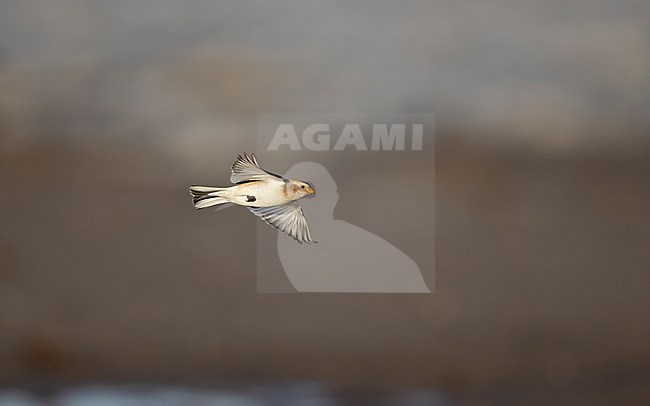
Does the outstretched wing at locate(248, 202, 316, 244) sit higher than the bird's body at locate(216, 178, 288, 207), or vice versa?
the bird's body at locate(216, 178, 288, 207)

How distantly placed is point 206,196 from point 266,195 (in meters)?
0.20

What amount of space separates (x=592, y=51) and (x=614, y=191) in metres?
0.44

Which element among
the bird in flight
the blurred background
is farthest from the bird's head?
the blurred background

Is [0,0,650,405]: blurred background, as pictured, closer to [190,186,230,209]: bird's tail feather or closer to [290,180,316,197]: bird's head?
[190,186,230,209]: bird's tail feather

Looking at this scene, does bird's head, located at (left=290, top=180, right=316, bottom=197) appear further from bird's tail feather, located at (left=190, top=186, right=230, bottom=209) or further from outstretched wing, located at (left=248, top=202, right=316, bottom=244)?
bird's tail feather, located at (left=190, top=186, right=230, bottom=209)

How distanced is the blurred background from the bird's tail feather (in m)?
0.04

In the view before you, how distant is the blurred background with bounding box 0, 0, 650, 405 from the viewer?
1.96 meters

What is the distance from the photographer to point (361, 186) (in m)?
1.98

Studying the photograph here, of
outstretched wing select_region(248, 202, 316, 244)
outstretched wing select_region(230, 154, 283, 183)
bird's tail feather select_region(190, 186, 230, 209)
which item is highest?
outstretched wing select_region(230, 154, 283, 183)

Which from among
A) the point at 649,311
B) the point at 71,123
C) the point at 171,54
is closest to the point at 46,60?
the point at 71,123

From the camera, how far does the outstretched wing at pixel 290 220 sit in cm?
197

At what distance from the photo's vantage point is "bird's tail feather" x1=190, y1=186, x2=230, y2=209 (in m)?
1.99

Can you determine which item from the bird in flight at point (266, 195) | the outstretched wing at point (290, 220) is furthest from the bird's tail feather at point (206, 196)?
the outstretched wing at point (290, 220)

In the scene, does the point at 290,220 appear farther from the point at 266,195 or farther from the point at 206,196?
the point at 206,196
